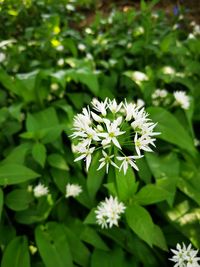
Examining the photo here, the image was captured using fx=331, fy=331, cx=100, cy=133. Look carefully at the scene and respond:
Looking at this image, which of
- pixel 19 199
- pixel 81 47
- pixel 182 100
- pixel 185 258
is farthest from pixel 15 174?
pixel 81 47

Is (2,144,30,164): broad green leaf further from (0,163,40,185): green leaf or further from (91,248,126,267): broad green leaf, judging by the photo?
(91,248,126,267): broad green leaf

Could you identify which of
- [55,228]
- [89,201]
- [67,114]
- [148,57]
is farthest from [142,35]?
[55,228]

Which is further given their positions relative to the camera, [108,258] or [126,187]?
[108,258]

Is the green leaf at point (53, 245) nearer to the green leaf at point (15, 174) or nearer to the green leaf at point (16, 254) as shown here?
the green leaf at point (16, 254)

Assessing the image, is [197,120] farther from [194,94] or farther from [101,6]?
[101,6]

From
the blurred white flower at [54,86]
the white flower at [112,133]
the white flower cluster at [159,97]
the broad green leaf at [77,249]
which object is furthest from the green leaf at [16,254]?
the white flower cluster at [159,97]

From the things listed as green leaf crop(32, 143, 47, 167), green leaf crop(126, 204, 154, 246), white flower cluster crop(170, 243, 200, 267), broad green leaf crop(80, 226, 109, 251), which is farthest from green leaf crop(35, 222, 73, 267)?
white flower cluster crop(170, 243, 200, 267)

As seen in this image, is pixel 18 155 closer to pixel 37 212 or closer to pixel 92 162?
pixel 37 212
